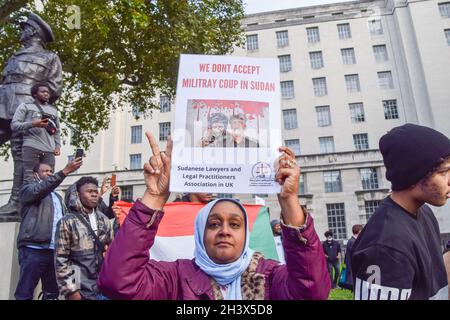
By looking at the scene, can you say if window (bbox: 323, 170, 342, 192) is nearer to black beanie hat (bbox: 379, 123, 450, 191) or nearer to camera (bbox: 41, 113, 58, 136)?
camera (bbox: 41, 113, 58, 136)

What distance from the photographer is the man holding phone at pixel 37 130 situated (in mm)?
5173

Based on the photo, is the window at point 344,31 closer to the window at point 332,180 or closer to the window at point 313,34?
the window at point 313,34

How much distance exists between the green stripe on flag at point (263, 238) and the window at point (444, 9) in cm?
3887

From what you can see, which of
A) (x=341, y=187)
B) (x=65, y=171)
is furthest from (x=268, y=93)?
(x=341, y=187)

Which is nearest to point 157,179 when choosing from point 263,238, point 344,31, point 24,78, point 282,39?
point 263,238

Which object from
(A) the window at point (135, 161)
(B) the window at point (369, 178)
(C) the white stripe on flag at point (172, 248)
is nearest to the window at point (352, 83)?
(B) the window at point (369, 178)

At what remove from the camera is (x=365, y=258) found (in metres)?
1.85

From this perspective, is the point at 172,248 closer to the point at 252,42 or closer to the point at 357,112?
the point at 357,112

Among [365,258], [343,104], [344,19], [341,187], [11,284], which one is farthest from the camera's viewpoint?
[344,19]

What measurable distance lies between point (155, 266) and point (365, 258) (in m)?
1.12

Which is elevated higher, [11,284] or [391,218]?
[391,218]

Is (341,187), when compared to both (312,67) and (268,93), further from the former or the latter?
(268,93)

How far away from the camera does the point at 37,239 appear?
4027 mm
